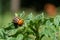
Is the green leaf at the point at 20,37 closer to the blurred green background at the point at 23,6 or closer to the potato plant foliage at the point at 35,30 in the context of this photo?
the potato plant foliage at the point at 35,30

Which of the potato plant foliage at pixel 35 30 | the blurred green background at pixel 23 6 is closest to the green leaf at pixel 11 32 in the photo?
the potato plant foliage at pixel 35 30

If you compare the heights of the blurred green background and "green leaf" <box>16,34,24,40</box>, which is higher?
"green leaf" <box>16,34,24,40</box>

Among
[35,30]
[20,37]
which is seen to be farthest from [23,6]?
[20,37]

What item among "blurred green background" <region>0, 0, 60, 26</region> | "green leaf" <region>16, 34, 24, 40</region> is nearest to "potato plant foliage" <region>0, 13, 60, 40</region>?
→ "green leaf" <region>16, 34, 24, 40</region>

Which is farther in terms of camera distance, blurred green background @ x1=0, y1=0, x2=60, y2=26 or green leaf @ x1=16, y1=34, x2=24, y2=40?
blurred green background @ x1=0, y1=0, x2=60, y2=26

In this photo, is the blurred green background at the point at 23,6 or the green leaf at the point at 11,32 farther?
the blurred green background at the point at 23,6

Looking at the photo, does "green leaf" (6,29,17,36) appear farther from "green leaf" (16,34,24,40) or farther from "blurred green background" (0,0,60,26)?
"blurred green background" (0,0,60,26)

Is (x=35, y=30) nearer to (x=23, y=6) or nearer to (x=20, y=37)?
(x=20, y=37)

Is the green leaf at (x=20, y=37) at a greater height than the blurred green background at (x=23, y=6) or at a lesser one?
greater
